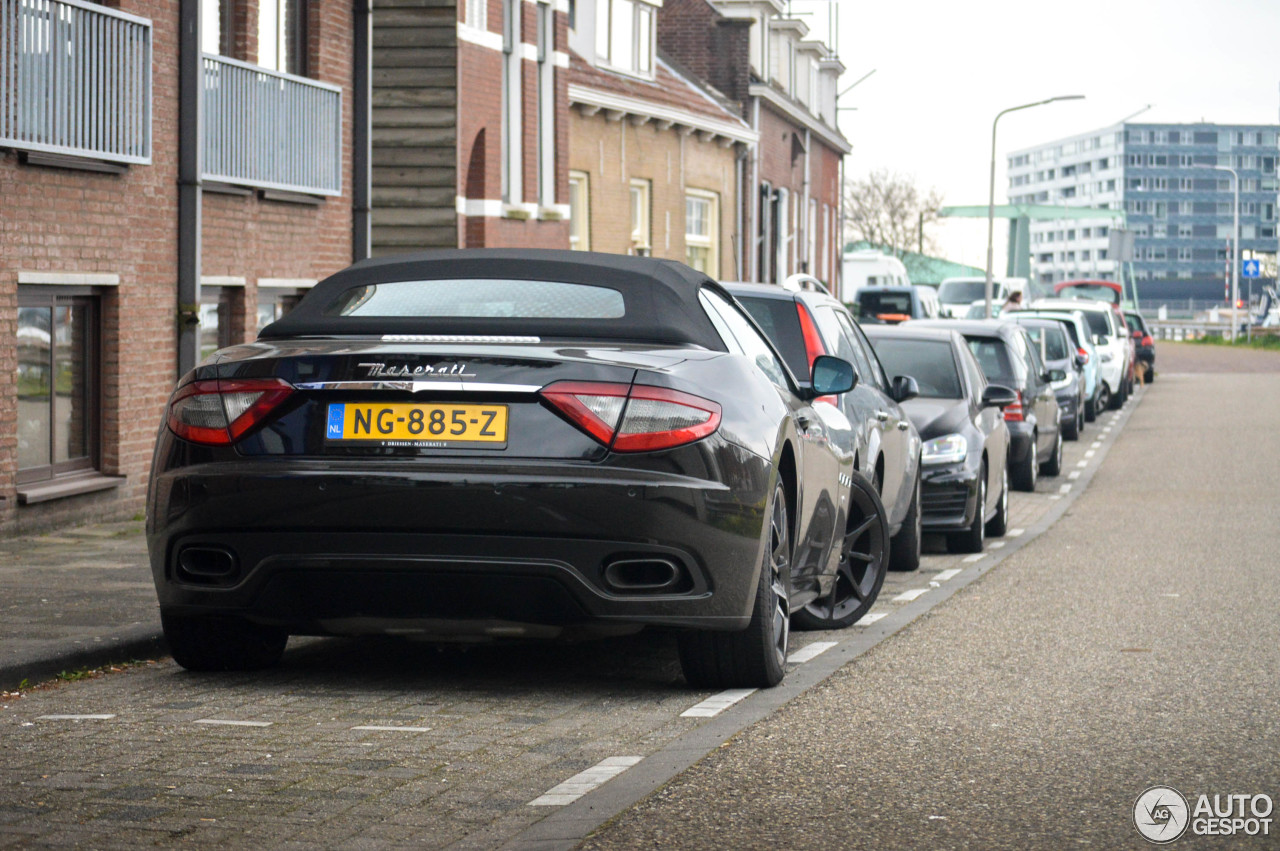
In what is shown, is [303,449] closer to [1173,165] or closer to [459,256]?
[459,256]

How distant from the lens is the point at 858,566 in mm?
8664

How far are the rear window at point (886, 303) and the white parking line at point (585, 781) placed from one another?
34.6 m

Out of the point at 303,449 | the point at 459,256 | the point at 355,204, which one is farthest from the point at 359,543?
the point at 355,204

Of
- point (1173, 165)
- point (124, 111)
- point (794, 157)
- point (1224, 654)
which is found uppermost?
point (1173, 165)

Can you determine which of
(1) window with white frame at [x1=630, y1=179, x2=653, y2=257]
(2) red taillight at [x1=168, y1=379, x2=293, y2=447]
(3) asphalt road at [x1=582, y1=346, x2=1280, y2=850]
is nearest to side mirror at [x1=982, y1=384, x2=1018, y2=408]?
(3) asphalt road at [x1=582, y1=346, x2=1280, y2=850]

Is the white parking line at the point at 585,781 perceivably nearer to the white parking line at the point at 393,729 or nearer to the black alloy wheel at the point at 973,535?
the white parking line at the point at 393,729

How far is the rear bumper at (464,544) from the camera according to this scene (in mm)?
5910

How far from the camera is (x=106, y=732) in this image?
5852 mm

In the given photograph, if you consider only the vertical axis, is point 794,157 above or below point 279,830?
above

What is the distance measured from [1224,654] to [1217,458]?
50.1 ft

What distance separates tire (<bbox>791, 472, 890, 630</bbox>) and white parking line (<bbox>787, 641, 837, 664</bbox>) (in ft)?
1.15

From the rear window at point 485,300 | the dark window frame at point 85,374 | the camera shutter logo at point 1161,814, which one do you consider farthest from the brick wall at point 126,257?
the camera shutter logo at point 1161,814

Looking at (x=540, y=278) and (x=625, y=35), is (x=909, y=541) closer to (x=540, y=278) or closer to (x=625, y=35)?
(x=540, y=278)

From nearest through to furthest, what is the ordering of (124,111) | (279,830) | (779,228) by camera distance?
(279,830) < (124,111) < (779,228)
